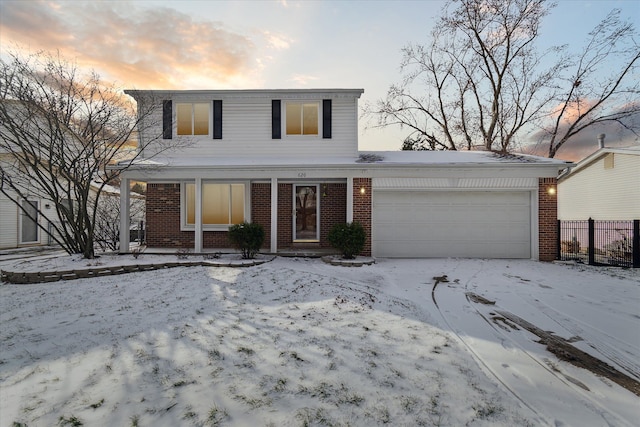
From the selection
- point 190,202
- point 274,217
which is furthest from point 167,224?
point 274,217

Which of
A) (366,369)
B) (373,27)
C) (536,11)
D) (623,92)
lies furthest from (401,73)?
(366,369)

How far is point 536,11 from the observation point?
54.9ft

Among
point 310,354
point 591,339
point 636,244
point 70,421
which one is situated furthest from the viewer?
point 636,244

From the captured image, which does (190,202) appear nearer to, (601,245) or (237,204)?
(237,204)

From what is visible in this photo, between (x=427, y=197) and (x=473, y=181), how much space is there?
4.86 feet

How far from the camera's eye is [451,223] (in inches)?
391

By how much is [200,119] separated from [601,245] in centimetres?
1614

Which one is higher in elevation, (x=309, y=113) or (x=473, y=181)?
(x=309, y=113)

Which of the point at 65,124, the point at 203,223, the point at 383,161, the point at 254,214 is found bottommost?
the point at 203,223

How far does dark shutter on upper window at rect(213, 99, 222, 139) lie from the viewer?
36.4ft

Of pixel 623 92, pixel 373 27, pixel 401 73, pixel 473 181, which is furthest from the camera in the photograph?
pixel 401 73

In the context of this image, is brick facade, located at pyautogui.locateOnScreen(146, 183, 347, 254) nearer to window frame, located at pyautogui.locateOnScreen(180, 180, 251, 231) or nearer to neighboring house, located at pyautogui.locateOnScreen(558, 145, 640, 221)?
window frame, located at pyautogui.locateOnScreen(180, 180, 251, 231)

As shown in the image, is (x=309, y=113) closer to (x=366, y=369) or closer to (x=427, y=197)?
(x=427, y=197)

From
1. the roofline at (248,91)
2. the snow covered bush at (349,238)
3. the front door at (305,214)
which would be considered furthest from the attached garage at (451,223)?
the roofline at (248,91)
